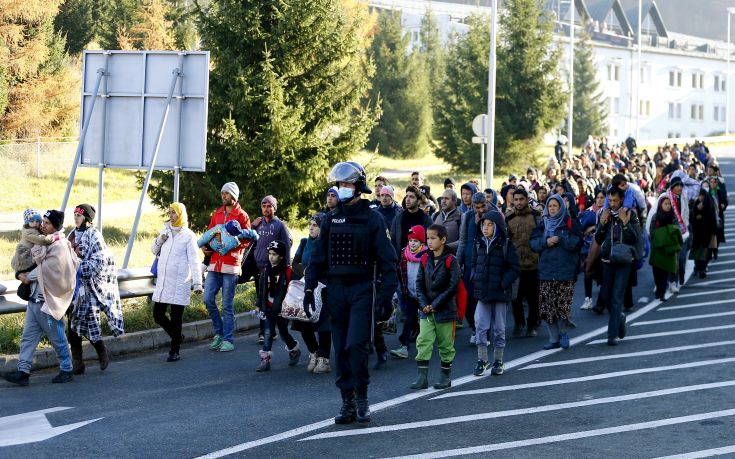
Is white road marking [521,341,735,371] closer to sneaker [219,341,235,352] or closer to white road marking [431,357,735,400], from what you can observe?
white road marking [431,357,735,400]

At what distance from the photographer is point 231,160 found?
22.8 metres

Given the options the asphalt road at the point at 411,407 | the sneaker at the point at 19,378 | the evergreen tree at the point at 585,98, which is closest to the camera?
the asphalt road at the point at 411,407

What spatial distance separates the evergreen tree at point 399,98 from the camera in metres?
60.2

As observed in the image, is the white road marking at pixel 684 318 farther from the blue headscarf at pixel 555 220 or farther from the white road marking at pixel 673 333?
the blue headscarf at pixel 555 220

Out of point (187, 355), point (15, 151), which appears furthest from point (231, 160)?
point (15, 151)

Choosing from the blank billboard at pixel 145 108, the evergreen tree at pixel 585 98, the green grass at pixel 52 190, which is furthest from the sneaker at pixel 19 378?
the evergreen tree at pixel 585 98

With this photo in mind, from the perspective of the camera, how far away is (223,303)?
41.9 feet

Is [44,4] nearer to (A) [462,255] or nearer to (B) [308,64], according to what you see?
(B) [308,64]

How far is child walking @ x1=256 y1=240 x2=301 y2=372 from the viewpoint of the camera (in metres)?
11.6

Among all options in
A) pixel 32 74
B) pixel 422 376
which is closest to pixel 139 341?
pixel 422 376

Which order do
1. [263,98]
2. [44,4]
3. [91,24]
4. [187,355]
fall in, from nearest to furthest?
[187,355]
[263,98]
[44,4]
[91,24]

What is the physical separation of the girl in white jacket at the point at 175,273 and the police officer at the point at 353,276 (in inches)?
131

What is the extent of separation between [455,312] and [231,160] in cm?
1333

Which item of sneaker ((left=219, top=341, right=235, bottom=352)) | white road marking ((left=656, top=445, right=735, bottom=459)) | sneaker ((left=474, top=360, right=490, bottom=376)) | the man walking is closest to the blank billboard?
the man walking
